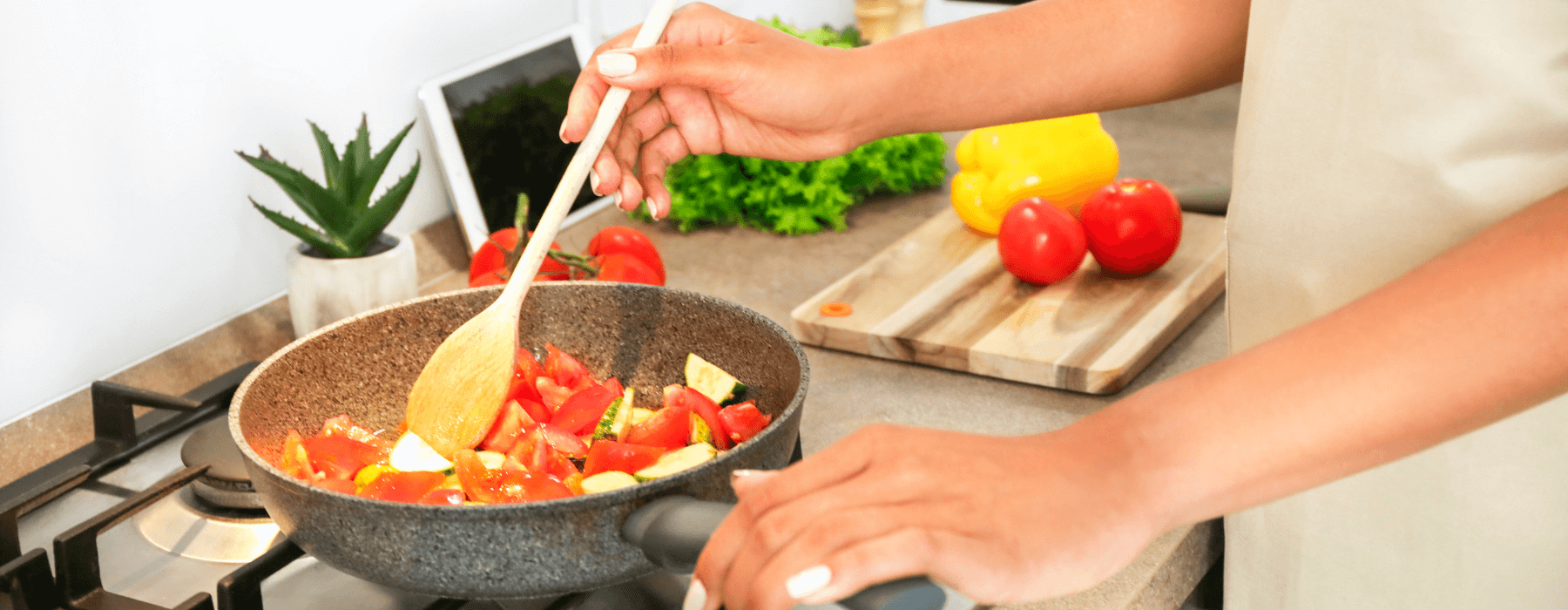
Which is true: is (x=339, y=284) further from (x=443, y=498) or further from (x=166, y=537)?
(x=443, y=498)

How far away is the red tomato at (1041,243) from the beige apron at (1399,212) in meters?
0.34

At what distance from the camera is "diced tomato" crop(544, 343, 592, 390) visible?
924 millimetres

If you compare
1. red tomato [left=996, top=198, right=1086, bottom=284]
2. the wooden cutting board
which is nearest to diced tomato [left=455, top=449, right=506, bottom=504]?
the wooden cutting board

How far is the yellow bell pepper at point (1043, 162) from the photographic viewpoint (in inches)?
55.3

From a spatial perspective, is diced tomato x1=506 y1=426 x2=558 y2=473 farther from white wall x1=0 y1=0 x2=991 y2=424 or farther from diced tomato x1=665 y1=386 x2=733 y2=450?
white wall x1=0 y1=0 x2=991 y2=424

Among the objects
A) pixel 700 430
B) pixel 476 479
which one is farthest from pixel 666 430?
pixel 476 479

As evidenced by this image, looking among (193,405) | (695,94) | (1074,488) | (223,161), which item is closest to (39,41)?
(223,161)

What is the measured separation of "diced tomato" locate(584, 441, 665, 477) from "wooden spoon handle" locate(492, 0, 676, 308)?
145 mm

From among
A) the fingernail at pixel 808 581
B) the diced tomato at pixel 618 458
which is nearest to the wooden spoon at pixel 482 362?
the diced tomato at pixel 618 458

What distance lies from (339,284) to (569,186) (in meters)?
0.36

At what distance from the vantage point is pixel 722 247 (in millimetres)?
1472

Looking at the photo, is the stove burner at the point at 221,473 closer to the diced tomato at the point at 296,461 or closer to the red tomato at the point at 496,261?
the diced tomato at the point at 296,461

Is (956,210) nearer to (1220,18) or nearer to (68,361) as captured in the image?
(1220,18)

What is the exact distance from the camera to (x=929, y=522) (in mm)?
470
